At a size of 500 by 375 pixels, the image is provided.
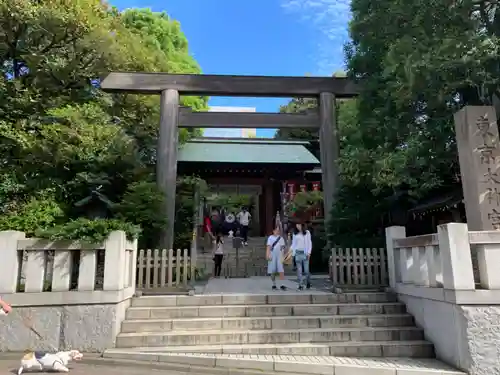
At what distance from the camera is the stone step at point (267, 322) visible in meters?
6.38

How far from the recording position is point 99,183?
1077 centimetres

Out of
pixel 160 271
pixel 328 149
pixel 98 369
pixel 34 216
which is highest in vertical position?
pixel 328 149

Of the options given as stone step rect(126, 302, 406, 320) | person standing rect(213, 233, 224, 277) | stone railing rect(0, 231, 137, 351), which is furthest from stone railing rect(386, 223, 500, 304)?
person standing rect(213, 233, 224, 277)

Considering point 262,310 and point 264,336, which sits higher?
point 262,310

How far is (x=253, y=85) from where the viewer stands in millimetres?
11469

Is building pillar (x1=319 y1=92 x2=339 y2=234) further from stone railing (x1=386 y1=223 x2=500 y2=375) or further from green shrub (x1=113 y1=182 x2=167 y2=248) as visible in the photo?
green shrub (x1=113 y1=182 x2=167 y2=248)

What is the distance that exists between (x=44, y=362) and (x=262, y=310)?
3.60 meters

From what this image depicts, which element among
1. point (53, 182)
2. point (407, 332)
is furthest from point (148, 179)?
point (407, 332)

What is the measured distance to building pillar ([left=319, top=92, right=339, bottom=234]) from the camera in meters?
10.9

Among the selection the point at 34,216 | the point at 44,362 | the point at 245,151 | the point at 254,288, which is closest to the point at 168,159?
the point at 34,216

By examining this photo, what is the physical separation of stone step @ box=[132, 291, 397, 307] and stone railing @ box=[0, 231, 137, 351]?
82cm

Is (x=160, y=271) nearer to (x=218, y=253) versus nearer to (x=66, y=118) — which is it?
(x=218, y=253)

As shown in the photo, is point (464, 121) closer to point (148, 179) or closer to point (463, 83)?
point (463, 83)

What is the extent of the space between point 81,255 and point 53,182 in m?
5.66
